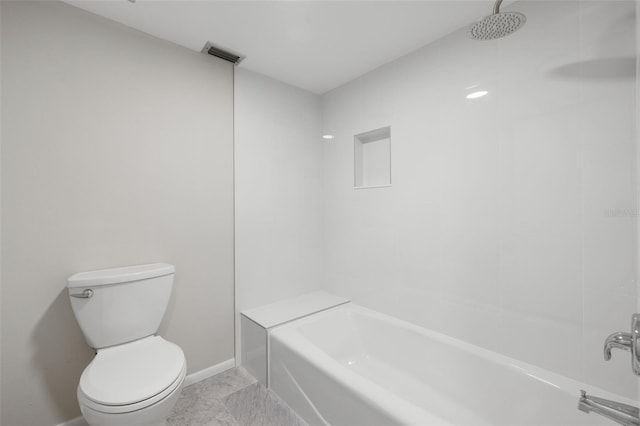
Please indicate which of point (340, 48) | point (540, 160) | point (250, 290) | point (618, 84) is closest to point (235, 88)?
point (340, 48)

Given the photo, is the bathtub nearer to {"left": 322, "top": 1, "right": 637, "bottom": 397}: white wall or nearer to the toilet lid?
{"left": 322, "top": 1, "right": 637, "bottom": 397}: white wall

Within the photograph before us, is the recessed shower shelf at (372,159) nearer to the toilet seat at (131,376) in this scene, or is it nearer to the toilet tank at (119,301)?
the toilet tank at (119,301)

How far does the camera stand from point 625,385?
119cm

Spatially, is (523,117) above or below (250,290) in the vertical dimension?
Answer: above

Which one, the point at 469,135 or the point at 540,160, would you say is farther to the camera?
the point at 469,135

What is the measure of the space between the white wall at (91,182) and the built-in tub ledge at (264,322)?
0.63ft

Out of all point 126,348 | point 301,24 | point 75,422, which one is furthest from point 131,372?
point 301,24

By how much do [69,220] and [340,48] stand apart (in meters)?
1.92

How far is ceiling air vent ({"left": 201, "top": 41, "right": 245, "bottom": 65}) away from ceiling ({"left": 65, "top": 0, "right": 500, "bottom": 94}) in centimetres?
4

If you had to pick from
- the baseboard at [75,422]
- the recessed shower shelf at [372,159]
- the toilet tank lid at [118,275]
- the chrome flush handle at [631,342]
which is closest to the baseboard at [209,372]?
the baseboard at [75,422]

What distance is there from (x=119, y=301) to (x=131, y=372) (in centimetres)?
38

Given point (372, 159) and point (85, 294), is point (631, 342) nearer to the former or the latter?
point (372, 159)

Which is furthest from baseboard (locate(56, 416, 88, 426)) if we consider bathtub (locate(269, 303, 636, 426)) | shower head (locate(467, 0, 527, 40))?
shower head (locate(467, 0, 527, 40))

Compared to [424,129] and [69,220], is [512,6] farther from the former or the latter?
[69,220]
